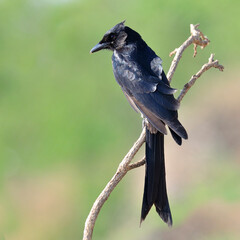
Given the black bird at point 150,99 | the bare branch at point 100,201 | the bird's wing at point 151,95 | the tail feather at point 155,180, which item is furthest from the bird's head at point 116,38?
the bare branch at point 100,201

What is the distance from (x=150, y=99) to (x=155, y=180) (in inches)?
18.1

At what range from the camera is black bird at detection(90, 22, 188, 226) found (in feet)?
10.2

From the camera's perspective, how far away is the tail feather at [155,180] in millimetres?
3066

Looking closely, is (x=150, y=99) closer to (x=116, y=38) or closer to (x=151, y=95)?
Result: (x=151, y=95)

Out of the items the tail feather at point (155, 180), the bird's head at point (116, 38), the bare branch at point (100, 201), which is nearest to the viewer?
the bare branch at point (100, 201)

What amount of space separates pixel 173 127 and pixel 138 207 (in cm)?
294

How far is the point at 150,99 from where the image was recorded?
131 inches

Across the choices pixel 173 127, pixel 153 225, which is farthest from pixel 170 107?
pixel 153 225

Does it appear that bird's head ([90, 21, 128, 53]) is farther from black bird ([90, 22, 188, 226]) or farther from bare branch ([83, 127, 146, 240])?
bare branch ([83, 127, 146, 240])

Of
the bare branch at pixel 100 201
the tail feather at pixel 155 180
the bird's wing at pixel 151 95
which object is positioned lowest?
the bare branch at pixel 100 201

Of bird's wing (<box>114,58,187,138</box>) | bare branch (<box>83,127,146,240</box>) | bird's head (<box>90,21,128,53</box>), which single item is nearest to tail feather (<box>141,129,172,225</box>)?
bird's wing (<box>114,58,187,138</box>)

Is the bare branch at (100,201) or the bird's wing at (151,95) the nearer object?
the bare branch at (100,201)

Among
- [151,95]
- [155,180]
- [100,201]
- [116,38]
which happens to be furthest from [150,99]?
[100,201]

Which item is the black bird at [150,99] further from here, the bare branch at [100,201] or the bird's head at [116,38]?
the bare branch at [100,201]
